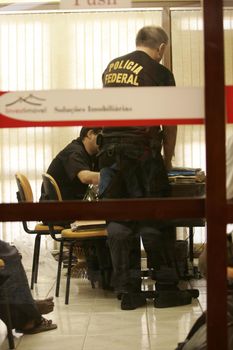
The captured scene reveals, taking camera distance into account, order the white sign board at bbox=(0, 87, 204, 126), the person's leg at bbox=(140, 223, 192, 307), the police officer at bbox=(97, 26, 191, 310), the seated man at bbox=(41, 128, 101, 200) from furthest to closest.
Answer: the person's leg at bbox=(140, 223, 192, 307) → the seated man at bbox=(41, 128, 101, 200) → the police officer at bbox=(97, 26, 191, 310) → the white sign board at bbox=(0, 87, 204, 126)

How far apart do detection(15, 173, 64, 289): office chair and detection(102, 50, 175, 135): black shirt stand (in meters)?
0.33

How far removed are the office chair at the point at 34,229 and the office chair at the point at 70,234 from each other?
3cm

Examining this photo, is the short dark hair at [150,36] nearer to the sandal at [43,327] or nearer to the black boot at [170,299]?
the black boot at [170,299]

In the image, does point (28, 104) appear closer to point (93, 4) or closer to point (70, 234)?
point (93, 4)

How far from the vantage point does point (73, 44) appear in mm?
1844

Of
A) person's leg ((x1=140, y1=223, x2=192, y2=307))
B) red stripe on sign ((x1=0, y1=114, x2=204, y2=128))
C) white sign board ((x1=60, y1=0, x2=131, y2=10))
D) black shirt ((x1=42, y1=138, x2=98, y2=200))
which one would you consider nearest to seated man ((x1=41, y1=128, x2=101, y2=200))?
black shirt ((x1=42, y1=138, x2=98, y2=200))

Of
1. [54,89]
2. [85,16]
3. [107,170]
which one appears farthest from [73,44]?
[107,170]

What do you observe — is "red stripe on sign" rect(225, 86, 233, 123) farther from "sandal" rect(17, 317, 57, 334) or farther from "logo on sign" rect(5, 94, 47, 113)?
"sandal" rect(17, 317, 57, 334)

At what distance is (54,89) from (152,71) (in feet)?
1.05

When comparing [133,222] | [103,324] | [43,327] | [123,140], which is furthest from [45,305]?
[123,140]

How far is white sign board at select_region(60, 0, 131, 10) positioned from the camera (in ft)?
5.63

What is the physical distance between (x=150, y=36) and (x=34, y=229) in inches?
29.6

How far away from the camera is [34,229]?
1951 millimetres

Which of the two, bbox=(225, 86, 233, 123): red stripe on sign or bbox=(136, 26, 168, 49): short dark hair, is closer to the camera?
bbox=(225, 86, 233, 123): red stripe on sign
